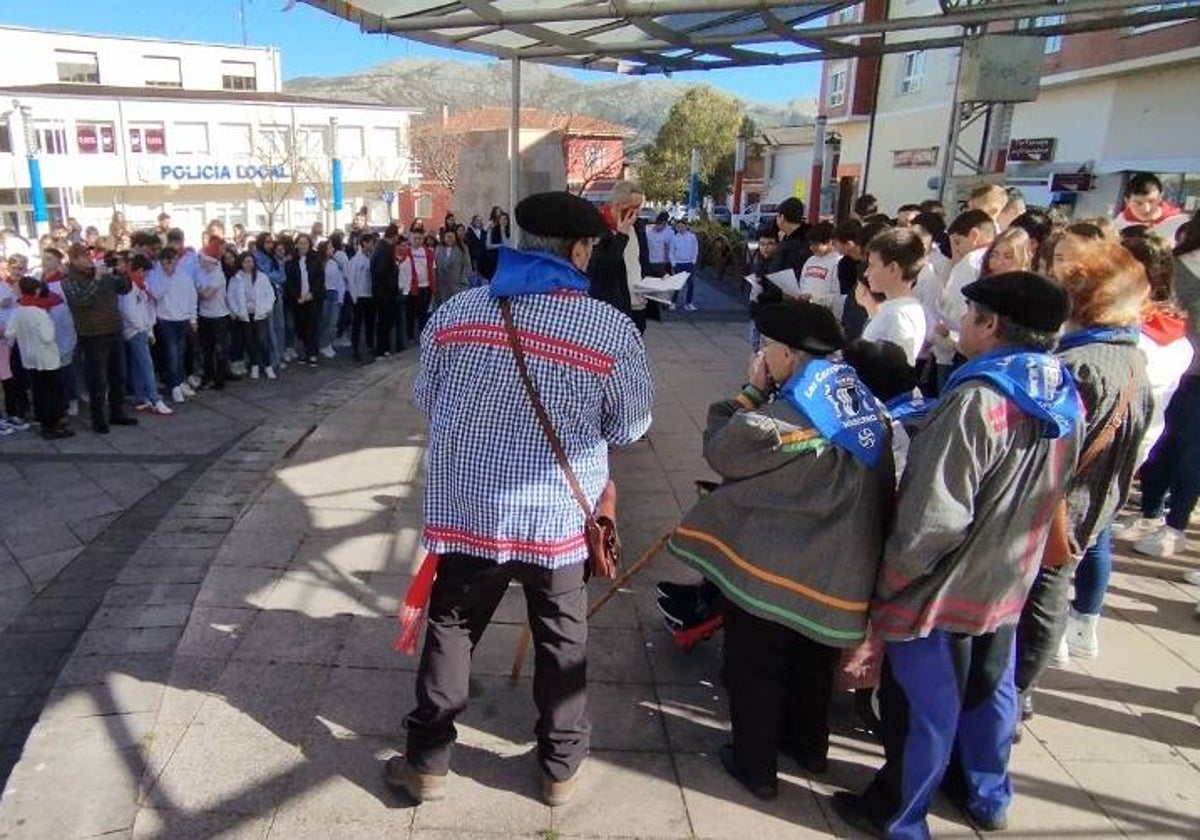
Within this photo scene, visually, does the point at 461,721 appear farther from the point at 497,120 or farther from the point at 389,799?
the point at 497,120

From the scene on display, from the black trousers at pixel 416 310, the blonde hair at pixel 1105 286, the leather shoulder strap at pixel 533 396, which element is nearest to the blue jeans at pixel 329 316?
the black trousers at pixel 416 310

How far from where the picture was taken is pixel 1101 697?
3043 millimetres

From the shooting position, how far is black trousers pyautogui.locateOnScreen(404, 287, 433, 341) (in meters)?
11.8

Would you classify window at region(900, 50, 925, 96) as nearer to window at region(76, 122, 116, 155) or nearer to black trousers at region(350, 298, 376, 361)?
black trousers at region(350, 298, 376, 361)

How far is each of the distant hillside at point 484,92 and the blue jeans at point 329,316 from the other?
1127 inches

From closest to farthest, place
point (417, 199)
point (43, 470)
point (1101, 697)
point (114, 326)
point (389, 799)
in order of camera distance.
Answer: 1. point (389, 799)
2. point (1101, 697)
3. point (43, 470)
4. point (114, 326)
5. point (417, 199)

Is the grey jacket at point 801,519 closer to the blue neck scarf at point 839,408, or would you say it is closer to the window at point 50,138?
the blue neck scarf at point 839,408

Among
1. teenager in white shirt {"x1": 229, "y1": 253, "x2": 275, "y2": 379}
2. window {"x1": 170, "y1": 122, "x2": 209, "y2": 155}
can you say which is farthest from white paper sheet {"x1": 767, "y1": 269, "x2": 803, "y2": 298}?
window {"x1": 170, "y1": 122, "x2": 209, "y2": 155}

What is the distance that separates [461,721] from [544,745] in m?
0.47

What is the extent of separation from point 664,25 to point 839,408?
548 cm

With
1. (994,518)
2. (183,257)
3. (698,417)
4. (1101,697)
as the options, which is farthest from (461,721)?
(183,257)

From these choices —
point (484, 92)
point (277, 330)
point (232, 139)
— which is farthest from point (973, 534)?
point (484, 92)

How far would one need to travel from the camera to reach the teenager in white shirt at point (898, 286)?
3240mm

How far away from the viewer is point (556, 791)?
7.91 ft
